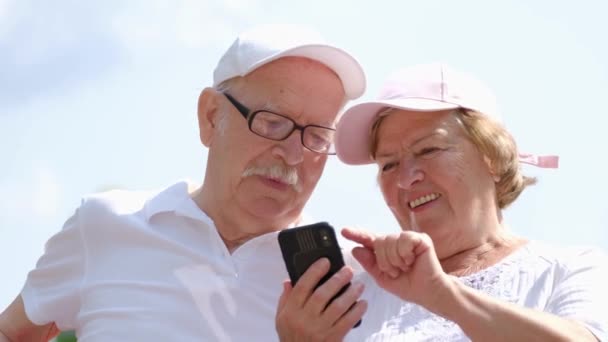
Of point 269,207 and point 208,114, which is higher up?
point 208,114

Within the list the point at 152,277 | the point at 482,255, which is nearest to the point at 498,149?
the point at 482,255

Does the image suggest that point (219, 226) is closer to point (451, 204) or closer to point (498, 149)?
point (451, 204)

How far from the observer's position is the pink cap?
4066 millimetres

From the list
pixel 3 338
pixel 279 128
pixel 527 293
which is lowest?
pixel 3 338

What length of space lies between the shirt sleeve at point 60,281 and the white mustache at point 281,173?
79 centimetres

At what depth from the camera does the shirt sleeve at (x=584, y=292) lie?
3.35 meters

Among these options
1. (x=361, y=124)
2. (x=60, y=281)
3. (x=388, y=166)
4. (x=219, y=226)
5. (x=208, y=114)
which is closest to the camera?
(x=388, y=166)

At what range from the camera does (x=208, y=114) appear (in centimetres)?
471

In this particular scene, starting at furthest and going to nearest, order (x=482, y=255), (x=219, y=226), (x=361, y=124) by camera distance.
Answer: (x=219, y=226) < (x=361, y=124) < (x=482, y=255)

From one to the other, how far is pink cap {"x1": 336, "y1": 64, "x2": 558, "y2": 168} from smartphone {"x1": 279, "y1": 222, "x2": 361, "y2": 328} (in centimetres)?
72

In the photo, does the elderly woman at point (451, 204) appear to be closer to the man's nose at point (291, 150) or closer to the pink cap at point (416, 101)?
the pink cap at point (416, 101)

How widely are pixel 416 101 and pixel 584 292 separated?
97 centimetres

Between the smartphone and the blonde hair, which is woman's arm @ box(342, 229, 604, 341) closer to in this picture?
the smartphone

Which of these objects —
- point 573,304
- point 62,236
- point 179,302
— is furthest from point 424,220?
point 62,236
